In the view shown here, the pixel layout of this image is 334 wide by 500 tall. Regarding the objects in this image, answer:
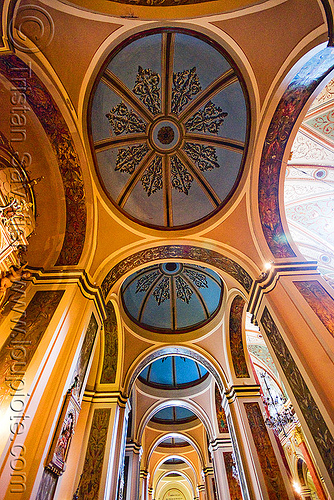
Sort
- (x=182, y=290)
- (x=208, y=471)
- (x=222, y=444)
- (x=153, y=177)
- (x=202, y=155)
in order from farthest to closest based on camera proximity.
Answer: (x=208, y=471)
(x=222, y=444)
(x=182, y=290)
(x=153, y=177)
(x=202, y=155)

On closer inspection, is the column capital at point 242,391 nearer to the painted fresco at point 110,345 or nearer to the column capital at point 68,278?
the painted fresco at point 110,345

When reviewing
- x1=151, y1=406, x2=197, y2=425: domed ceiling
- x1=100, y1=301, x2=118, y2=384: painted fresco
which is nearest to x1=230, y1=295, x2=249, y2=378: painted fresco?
x1=100, y1=301, x2=118, y2=384: painted fresco

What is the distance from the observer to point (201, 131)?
5.95 metres

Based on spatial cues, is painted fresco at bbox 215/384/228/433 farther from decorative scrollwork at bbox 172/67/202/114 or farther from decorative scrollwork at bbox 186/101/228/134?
decorative scrollwork at bbox 172/67/202/114

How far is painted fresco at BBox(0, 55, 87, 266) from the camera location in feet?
13.1

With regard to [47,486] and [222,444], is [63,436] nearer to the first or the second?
[47,486]

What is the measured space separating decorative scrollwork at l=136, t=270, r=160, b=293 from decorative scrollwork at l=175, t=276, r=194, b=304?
796mm

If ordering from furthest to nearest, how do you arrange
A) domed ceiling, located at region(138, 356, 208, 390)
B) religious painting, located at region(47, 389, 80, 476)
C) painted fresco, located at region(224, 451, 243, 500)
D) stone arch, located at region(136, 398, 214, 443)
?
domed ceiling, located at region(138, 356, 208, 390) < stone arch, located at region(136, 398, 214, 443) < painted fresco, located at region(224, 451, 243, 500) < religious painting, located at region(47, 389, 80, 476)

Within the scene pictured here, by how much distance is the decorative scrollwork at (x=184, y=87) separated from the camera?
531 centimetres

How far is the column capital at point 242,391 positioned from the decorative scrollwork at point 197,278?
3255 millimetres

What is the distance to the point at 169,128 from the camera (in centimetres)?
595

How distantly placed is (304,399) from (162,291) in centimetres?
616

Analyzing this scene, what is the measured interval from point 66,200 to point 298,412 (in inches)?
219
